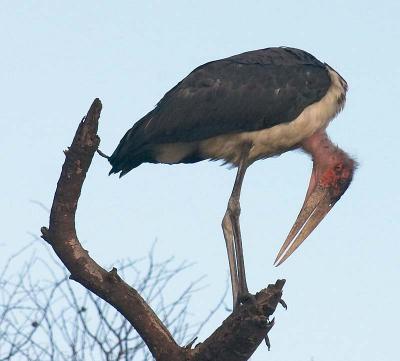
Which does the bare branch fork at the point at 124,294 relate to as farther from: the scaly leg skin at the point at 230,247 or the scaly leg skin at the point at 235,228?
the scaly leg skin at the point at 235,228

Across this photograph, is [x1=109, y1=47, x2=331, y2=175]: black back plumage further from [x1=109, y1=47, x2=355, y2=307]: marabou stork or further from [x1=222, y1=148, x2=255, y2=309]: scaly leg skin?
[x1=222, y1=148, x2=255, y2=309]: scaly leg skin

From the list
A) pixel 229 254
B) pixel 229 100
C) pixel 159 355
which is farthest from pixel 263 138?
pixel 159 355

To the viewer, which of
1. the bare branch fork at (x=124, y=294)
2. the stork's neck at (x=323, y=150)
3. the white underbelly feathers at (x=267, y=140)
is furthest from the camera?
the stork's neck at (x=323, y=150)

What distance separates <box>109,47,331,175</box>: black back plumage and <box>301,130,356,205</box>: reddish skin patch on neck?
1.98 ft

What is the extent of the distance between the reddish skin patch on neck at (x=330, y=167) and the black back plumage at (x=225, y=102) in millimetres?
603

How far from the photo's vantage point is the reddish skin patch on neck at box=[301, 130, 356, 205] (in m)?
10.5

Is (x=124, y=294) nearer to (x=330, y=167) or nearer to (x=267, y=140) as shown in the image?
(x=267, y=140)

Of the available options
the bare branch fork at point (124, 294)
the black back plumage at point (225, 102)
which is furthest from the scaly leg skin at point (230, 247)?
the bare branch fork at point (124, 294)

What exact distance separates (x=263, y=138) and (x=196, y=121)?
0.64m

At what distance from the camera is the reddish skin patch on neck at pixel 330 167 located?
413 inches

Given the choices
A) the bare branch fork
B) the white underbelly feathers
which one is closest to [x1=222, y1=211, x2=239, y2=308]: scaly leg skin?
the white underbelly feathers

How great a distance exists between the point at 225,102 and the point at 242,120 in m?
0.22

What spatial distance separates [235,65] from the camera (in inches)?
400

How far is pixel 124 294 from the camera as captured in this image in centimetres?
715
